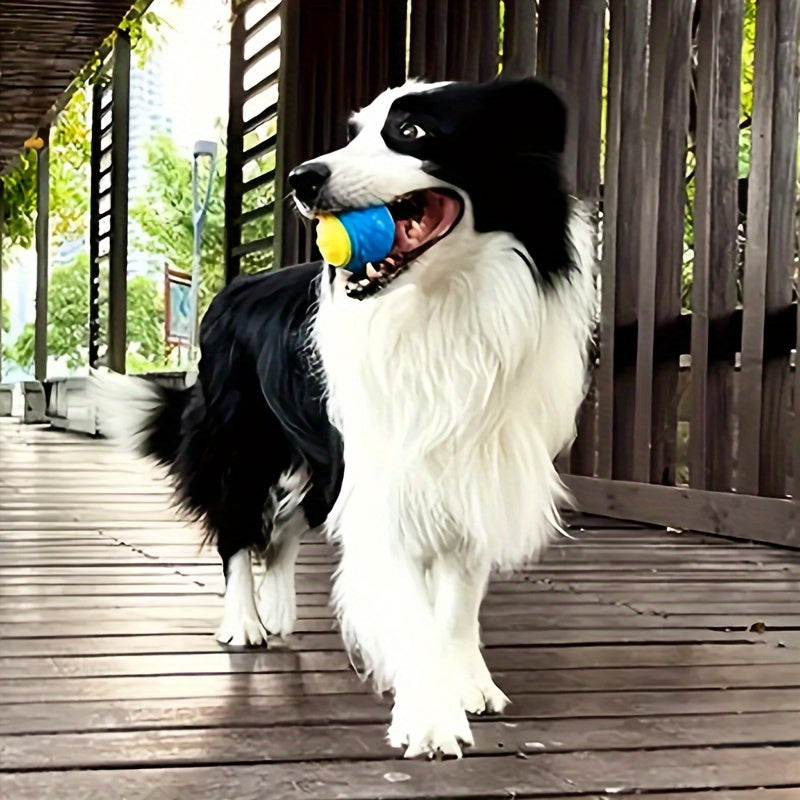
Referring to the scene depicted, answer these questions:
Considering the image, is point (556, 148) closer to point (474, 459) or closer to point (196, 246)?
point (474, 459)

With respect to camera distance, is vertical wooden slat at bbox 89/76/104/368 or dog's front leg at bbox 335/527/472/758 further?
vertical wooden slat at bbox 89/76/104/368

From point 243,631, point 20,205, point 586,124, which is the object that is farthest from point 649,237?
point 20,205

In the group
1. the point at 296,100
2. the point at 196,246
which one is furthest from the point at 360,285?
the point at 196,246

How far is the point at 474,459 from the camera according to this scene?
1991 millimetres

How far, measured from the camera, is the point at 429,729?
179 centimetres

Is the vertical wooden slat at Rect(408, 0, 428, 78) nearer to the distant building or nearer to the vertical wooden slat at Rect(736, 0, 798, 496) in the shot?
the vertical wooden slat at Rect(736, 0, 798, 496)

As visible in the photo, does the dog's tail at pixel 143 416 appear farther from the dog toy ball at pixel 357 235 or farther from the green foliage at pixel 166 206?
the green foliage at pixel 166 206

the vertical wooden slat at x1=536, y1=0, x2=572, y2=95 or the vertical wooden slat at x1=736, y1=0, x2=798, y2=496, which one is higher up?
the vertical wooden slat at x1=536, y1=0, x2=572, y2=95

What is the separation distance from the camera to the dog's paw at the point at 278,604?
259cm

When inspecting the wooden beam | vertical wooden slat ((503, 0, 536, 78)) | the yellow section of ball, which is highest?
vertical wooden slat ((503, 0, 536, 78))

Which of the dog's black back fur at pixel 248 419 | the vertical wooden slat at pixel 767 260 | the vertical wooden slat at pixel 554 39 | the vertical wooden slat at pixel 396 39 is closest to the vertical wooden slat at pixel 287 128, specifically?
the vertical wooden slat at pixel 396 39

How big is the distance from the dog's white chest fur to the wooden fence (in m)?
1.73

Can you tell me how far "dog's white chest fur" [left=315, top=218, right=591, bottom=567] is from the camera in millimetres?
1911

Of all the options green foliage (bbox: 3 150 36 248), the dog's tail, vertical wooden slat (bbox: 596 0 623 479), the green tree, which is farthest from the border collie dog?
the green tree
